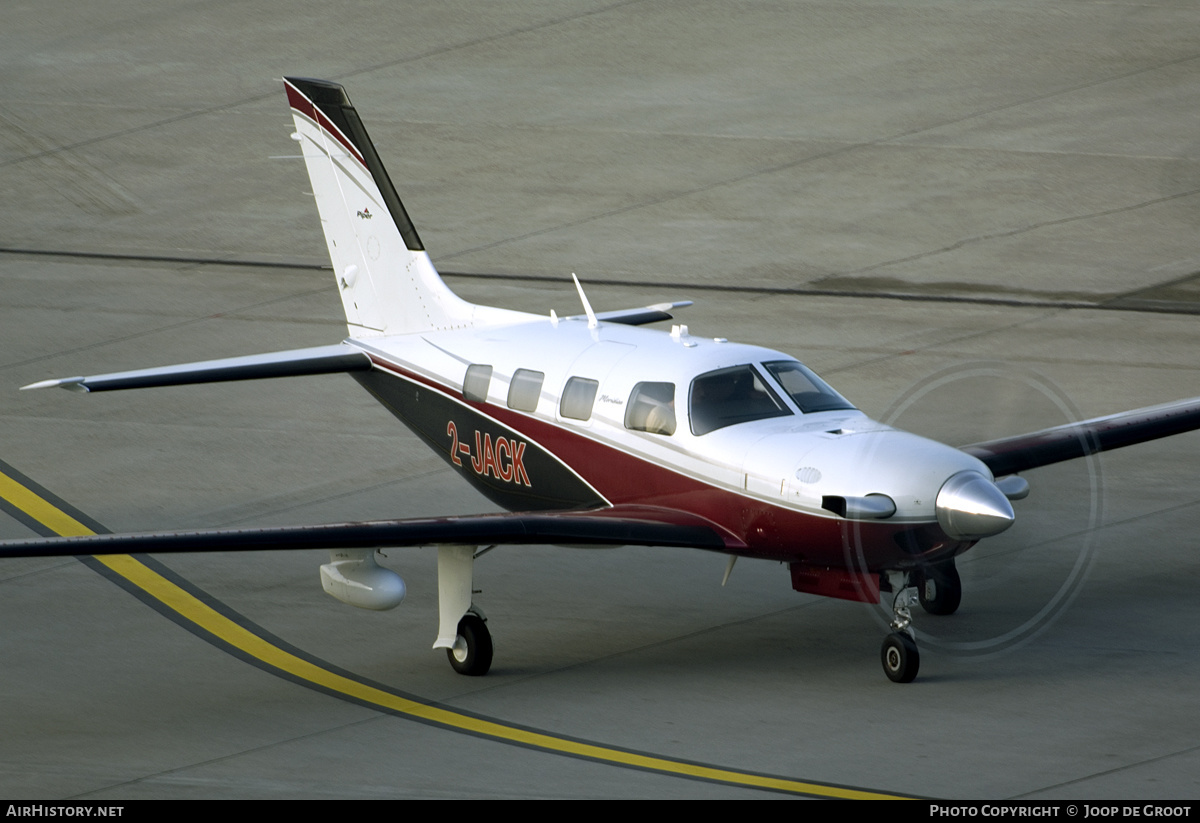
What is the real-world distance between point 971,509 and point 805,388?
2.42 metres

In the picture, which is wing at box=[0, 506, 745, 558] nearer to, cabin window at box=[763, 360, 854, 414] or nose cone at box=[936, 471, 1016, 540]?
cabin window at box=[763, 360, 854, 414]

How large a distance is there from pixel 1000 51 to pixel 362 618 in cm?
2492

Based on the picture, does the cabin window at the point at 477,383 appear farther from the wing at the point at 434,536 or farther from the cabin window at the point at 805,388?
the cabin window at the point at 805,388

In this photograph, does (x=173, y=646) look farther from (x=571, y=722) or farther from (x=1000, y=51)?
(x=1000, y=51)

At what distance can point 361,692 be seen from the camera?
578 inches

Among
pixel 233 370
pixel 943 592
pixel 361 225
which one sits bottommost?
pixel 943 592

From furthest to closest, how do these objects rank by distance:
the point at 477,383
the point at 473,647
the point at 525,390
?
the point at 477,383 < the point at 525,390 < the point at 473,647

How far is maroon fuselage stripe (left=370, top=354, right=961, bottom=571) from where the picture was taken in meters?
13.9

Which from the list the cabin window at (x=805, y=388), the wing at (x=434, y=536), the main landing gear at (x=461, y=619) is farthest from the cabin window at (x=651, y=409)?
the main landing gear at (x=461, y=619)

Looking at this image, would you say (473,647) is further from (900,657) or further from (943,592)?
(943,592)

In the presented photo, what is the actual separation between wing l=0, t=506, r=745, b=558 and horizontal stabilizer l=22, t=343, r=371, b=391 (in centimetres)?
300

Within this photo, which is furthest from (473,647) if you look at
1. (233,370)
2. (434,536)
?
(233,370)

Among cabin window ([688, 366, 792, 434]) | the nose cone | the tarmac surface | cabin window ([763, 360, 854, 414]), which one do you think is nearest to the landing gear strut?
the tarmac surface
